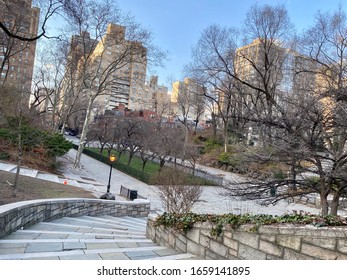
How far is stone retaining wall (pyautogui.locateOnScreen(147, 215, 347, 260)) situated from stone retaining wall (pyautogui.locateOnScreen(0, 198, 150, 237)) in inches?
115

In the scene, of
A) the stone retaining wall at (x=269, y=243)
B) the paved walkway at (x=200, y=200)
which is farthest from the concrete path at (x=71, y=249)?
the paved walkway at (x=200, y=200)

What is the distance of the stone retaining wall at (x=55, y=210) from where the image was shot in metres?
4.76

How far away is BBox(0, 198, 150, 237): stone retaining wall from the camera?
15.6ft

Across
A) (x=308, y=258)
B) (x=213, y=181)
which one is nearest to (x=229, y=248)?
(x=308, y=258)

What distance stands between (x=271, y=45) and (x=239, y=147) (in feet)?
58.7

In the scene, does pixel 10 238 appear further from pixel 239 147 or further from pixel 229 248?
pixel 239 147

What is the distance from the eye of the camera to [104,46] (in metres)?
23.4

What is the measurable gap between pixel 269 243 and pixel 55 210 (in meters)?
5.99

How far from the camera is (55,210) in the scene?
289 inches

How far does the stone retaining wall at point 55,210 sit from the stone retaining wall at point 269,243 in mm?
2915

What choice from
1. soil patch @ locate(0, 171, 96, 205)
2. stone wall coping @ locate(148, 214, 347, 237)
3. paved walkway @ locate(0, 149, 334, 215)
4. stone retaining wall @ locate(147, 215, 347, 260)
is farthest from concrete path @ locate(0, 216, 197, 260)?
paved walkway @ locate(0, 149, 334, 215)

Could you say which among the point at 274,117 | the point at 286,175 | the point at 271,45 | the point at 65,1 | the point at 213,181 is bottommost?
the point at 213,181

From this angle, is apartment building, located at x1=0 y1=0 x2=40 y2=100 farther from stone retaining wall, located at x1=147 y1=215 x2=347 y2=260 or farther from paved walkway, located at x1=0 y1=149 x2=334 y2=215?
stone retaining wall, located at x1=147 y1=215 x2=347 y2=260

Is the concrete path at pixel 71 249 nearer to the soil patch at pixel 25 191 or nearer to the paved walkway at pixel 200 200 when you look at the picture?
the soil patch at pixel 25 191
